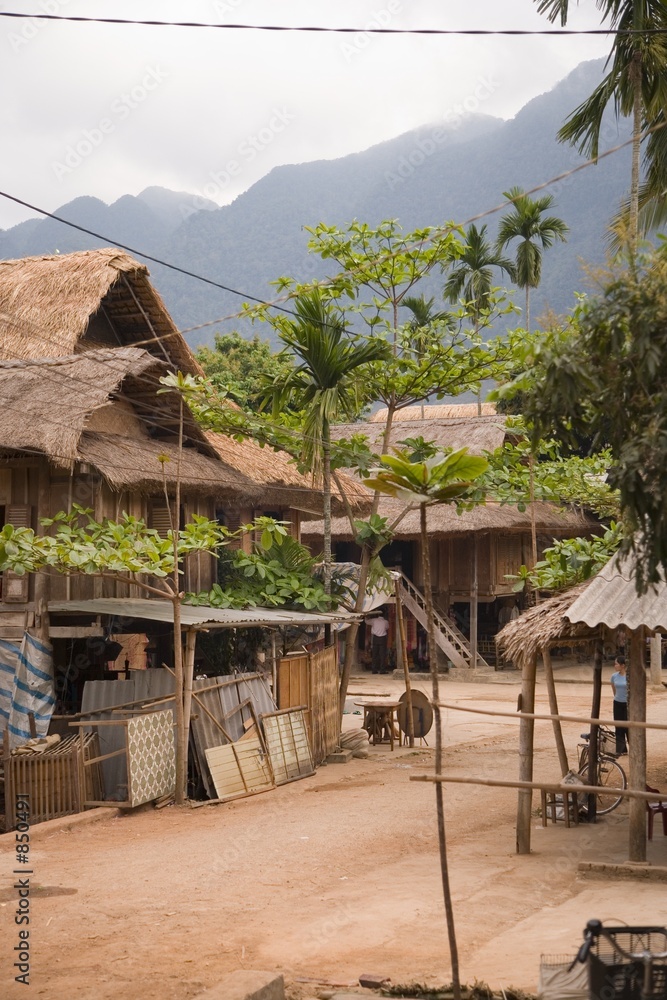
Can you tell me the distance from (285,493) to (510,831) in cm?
842

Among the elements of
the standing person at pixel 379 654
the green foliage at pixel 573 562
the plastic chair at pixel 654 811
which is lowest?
the standing person at pixel 379 654

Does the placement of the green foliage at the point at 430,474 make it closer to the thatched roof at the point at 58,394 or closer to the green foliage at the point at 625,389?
the green foliage at the point at 625,389

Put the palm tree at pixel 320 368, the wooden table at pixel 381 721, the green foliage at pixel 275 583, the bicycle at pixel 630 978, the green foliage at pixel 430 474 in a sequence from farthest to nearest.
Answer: the wooden table at pixel 381 721 < the green foliage at pixel 275 583 < the palm tree at pixel 320 368 < the green foliage at pixel 430 474 < the bicycle at pixel 630 978

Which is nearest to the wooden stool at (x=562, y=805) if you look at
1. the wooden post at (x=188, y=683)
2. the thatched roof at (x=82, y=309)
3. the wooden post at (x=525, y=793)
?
the wooden post at (x=525, y=793)

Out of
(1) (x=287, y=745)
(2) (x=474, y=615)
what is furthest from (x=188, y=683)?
(2) (x=474, y=615)

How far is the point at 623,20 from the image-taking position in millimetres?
15859

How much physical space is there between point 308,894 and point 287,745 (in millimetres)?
5642

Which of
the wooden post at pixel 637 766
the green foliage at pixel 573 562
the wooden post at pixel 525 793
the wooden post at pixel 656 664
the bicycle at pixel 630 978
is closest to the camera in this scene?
the bicycle at pixel 630 978

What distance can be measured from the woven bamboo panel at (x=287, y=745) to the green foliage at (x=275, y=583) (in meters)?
1.96

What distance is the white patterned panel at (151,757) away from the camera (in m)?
11.8

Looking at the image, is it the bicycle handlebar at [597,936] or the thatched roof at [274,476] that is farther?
the thatched roof at [274,476]

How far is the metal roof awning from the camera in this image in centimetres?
1290

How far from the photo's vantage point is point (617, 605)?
9.05m

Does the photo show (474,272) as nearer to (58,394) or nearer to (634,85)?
(634,85)
